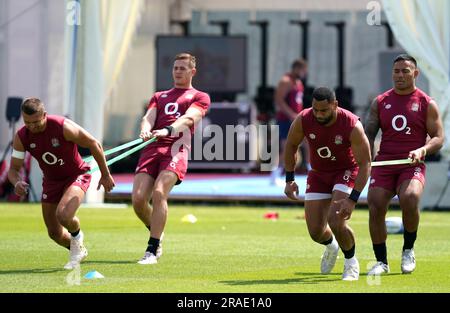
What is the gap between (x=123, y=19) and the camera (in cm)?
2336

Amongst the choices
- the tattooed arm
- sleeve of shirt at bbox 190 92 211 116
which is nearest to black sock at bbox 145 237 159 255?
sleeve of shirt at bbox 190 92 211 116

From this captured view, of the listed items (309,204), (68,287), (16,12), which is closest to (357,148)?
(309,204)

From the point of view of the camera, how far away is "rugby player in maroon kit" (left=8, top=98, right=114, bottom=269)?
1262 centimetres

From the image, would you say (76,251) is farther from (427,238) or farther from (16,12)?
(16,12)

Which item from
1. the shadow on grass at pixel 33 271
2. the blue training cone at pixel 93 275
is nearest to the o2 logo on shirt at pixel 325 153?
the blue training cone at pixel 93 275

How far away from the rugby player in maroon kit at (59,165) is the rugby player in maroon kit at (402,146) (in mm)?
2724

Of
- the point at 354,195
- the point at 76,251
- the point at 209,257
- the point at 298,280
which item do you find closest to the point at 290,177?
the point at 354,195

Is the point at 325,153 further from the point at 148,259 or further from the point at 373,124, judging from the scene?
the point at 148,259

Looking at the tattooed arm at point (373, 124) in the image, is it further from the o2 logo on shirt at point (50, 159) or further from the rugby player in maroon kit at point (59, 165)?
the o2 logo on shirt at point (50, 159)

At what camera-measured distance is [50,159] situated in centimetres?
1293

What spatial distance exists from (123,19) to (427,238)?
8.68 metres

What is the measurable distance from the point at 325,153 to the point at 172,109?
2.44 meters

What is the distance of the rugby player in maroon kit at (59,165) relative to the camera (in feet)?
41.4

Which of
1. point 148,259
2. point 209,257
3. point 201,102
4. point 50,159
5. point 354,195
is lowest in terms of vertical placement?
point 209,257
